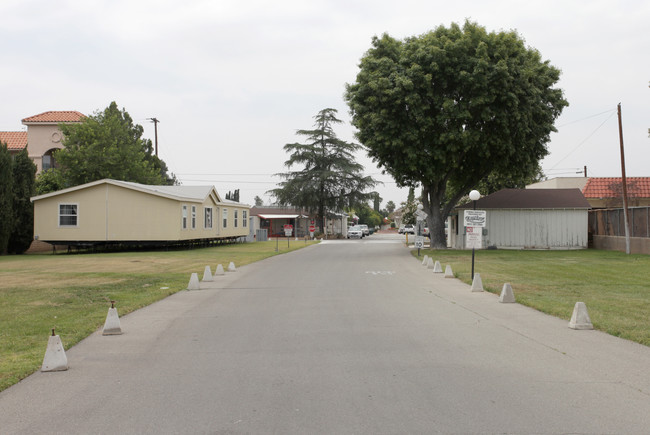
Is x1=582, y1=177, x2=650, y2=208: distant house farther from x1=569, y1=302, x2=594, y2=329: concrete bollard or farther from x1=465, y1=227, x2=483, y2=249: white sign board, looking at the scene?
x1=569, y1=302, x2=594, y2=329: concrete bollard

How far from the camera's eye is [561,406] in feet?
16.6

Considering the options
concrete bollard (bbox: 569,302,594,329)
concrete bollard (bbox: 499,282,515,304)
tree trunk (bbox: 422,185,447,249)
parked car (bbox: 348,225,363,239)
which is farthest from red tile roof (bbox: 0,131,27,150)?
concrete bollard (bbox: 569,302,594,329)

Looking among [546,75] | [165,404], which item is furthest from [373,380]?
[546,75]

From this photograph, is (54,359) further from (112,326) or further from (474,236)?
(474,236)

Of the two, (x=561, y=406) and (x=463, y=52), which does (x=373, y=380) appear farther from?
(x=463, y=52)

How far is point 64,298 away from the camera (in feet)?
41.1

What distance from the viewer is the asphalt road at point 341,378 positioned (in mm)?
4703

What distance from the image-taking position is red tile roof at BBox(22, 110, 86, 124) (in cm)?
5172

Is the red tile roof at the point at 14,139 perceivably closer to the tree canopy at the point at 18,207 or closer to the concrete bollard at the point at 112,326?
the tree canopy at the point at 18,207

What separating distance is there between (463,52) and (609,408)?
83.5 feet

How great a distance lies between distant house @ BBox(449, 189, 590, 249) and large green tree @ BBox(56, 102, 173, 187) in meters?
26.0

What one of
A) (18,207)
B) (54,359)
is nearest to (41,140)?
(18,207)

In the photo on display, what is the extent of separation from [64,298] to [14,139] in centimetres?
4869

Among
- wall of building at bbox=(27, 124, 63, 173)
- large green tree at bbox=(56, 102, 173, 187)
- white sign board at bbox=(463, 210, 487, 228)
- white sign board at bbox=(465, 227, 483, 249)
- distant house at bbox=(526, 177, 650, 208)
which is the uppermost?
wall of building at bbox=(27, 124, 63, 173)
